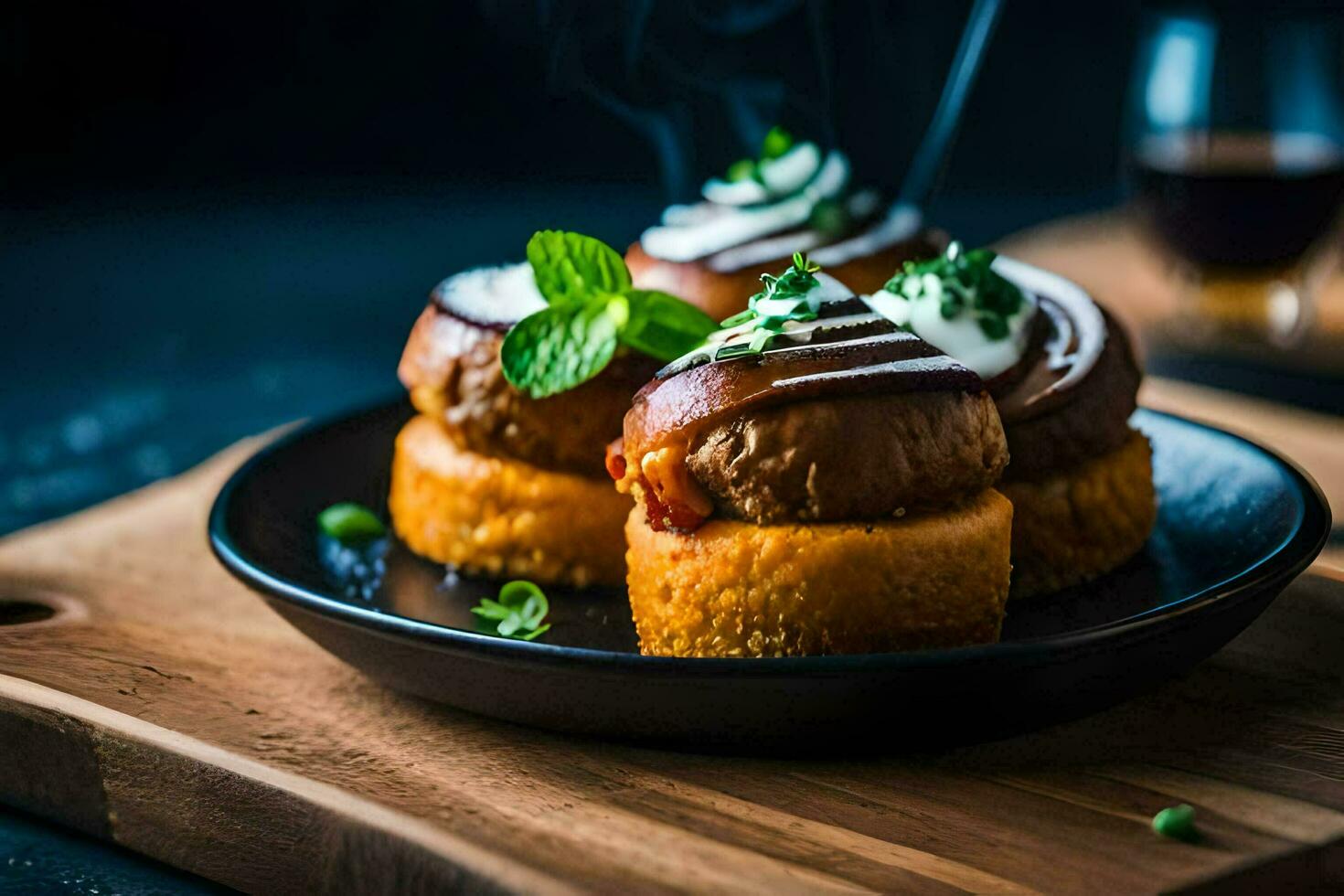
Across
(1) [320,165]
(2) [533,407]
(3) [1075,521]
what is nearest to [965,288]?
(3) [1075,521]

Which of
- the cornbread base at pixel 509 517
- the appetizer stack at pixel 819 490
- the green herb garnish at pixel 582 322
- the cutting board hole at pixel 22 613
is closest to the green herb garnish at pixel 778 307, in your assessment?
the appetizer stack at pixel 819 490

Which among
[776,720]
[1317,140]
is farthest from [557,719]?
[1317,140]

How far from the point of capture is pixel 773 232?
317 centimetres

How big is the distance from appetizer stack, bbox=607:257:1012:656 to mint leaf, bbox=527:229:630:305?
414mm

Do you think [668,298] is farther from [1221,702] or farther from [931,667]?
[1221,702]

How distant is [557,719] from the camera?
226cm

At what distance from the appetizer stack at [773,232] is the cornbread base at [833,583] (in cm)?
80

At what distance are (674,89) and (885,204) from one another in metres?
0.77

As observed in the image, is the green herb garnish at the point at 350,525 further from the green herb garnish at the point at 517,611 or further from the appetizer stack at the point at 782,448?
the green herb garnish at the point at 517,611

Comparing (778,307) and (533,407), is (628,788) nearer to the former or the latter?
(778,307)

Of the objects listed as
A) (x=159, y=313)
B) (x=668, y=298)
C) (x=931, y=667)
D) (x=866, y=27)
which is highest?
(x=866, y=27)

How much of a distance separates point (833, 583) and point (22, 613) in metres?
1.62

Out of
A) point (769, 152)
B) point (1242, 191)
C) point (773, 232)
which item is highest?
point (769, 152)

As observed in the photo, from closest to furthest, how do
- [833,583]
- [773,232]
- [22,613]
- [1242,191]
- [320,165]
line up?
[833,583]
[22,613]
[773,232]
[1242,191]
[320,165]
